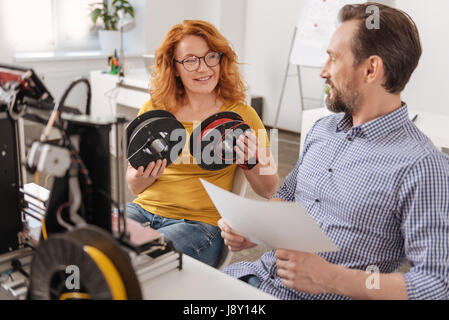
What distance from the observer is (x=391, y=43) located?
1140 millimetres

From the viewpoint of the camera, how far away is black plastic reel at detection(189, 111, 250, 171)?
1354 mm

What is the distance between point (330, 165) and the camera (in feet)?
4.17

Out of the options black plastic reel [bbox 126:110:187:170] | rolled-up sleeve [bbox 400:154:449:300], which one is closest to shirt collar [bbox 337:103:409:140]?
rolled-up sleeve [bbox 400:154:449:300]

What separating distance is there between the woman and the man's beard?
27 centimetres

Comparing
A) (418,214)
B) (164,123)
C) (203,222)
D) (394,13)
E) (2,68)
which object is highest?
(394,13)

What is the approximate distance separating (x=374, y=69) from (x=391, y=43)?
0.07 metres

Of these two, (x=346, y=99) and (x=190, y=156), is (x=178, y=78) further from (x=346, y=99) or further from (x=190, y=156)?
(x=346, y=99)

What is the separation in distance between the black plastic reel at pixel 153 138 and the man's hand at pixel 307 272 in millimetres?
513

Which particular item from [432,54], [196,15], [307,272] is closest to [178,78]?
[307,272]

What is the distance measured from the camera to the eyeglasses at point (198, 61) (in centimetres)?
174

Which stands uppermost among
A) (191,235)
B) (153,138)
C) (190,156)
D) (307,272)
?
(153,138)
